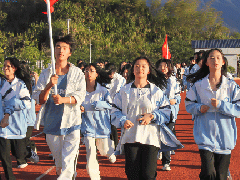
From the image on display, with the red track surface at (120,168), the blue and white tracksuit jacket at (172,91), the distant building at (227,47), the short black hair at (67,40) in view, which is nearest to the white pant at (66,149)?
the short black hair at (67,40)

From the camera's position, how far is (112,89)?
805 cm

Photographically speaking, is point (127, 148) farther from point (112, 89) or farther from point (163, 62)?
point (112, 89)

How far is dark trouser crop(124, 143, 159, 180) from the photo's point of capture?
4062 millimetres

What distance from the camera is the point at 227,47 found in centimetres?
4991

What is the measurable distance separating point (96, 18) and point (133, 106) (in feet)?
215

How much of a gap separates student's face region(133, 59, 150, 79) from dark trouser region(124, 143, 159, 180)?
2.64ft

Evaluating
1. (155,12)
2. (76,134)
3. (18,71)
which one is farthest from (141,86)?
(155,12)

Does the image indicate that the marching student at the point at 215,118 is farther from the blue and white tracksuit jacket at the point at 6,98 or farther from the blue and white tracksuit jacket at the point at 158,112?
the blue and white tracksuit jacket at the point at 6,98

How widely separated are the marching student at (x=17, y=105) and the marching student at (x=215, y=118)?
2.46 m

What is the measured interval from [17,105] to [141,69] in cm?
201

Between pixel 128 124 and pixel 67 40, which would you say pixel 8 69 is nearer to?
pixel 67 40

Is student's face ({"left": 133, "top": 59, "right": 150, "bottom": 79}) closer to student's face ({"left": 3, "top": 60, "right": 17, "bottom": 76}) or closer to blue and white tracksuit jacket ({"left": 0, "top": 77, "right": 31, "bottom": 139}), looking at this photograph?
blue and white tracksuit jacket ({"left": 0, "top": 77, "right": 31, "bottom": 139})

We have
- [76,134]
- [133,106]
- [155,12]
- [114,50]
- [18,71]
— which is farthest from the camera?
[155,12]

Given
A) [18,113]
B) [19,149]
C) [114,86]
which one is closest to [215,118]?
[18,113]
